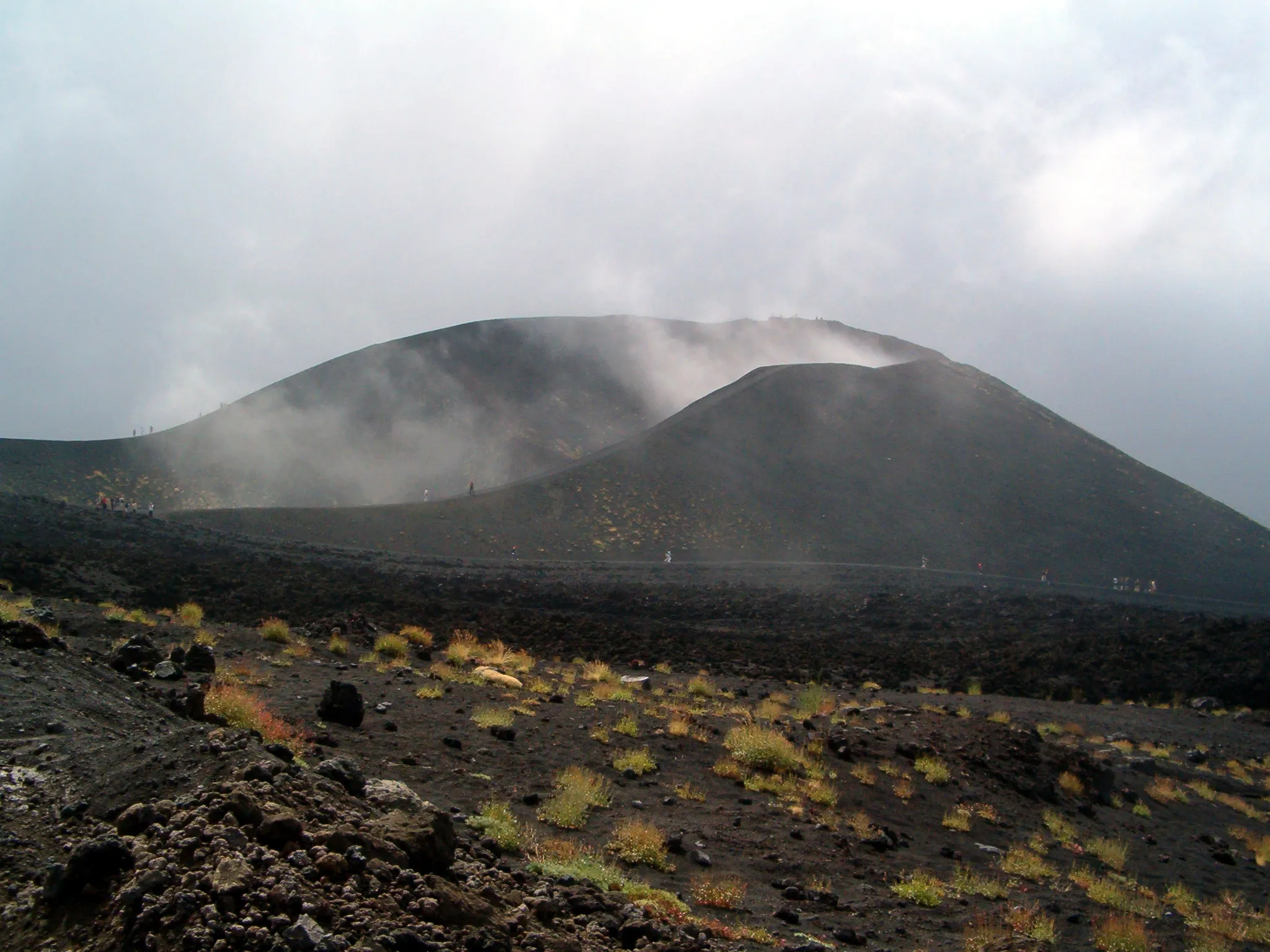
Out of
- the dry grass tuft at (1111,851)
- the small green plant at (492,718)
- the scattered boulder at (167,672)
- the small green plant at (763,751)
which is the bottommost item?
the dry grass tuft at (1111,851)

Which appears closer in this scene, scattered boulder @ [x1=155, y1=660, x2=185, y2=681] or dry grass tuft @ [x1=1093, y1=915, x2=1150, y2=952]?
dry grass tuft @ [x1=1093, y1=915, x2=1150, y2=952]

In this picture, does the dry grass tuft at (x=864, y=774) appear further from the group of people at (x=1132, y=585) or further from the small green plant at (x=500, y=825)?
the group of people at (x=1132, y=585)

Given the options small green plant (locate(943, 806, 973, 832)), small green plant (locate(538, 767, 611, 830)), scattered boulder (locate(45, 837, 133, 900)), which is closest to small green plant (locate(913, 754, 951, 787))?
small green plant (locate(943, 806, 973, 832))

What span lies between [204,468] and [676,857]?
73270 mm

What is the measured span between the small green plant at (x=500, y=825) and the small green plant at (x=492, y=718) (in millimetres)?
2908

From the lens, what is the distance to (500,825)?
7.24 metres

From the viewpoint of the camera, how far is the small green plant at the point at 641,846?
7684 millimetres

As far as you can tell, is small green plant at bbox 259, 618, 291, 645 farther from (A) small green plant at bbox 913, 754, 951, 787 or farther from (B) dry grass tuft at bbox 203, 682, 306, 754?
(A) small green plant at bbox 913, 754, 951, 787

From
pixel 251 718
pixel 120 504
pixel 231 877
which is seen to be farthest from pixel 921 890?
pixel 120 504

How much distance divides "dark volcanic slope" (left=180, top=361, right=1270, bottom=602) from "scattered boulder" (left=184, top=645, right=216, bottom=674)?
116 ft

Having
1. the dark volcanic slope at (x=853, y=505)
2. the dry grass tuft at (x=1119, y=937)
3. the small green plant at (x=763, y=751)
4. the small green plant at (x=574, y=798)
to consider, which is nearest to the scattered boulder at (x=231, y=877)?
the small green plant at (x=574, y=798)

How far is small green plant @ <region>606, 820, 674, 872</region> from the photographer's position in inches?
303

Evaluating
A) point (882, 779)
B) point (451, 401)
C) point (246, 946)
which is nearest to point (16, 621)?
point (246, 946)

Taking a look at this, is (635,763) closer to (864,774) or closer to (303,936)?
(864,774)
